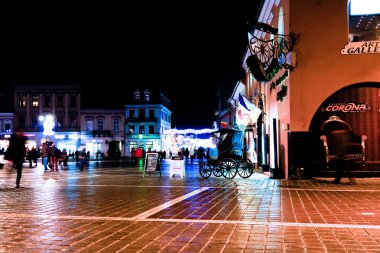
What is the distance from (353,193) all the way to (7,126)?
73.1 metres

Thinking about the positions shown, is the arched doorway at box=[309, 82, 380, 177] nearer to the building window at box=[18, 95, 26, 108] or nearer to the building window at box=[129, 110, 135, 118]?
the building window at box=[129, 110, 135, 118]

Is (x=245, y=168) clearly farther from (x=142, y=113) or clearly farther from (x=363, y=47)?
(x=142, y=113)

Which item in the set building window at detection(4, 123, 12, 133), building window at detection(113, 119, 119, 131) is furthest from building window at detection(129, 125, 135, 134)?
building window at detection(4, 123, 12, 133)

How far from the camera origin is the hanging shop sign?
15984mm

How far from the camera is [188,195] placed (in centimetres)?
1121

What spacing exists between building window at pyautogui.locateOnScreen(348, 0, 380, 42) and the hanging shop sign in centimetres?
25

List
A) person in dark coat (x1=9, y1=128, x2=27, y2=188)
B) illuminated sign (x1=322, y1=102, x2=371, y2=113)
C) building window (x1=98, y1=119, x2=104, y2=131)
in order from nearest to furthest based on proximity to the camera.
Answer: person in dark coat (x1=9, y1=128, x2=27, y2=188) < illuminated sign (x1=322, y1=102, x2=371, y2=113) < building window (x1=98, y1=119, x2=104, y2=131)

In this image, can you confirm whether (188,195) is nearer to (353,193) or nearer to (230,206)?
(230,206)

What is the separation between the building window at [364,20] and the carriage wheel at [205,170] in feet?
24.3

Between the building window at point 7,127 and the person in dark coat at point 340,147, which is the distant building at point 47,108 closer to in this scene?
the building window at point 7,127

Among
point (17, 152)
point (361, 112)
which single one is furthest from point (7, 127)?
point (361, 112)

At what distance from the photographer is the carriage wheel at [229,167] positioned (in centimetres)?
1844

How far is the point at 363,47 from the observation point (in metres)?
16.1

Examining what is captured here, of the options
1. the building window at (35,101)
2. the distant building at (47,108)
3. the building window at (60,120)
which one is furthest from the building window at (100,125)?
the building window at (35,101)
